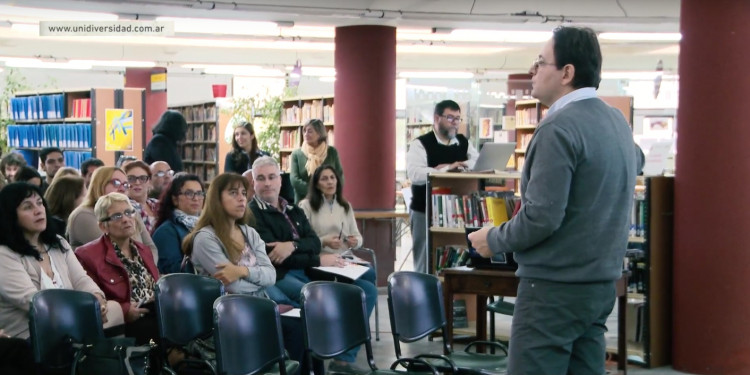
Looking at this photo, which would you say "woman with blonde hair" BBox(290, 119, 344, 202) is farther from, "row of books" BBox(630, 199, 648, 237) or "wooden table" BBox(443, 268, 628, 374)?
"wooden table" BBox(443, 268, 628, 374)

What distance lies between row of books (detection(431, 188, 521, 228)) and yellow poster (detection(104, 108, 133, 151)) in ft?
26.4

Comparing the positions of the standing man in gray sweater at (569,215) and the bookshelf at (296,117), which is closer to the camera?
the standing man in gray sweater at (569,215)

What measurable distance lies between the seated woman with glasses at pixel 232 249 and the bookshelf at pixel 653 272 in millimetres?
2537

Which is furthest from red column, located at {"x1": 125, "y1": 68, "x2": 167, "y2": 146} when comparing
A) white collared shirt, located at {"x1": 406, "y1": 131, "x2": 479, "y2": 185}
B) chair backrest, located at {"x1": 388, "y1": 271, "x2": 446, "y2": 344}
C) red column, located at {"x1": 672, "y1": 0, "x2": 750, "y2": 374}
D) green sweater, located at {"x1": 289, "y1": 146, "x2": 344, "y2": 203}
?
chair backrest, located at {"x1": 388, "y1": 271, "x2": 446, "y2": 344}

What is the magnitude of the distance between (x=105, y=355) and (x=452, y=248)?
360 cm

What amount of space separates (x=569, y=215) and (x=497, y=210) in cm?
405

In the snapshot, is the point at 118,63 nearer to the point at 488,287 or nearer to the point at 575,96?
the point at 488,287

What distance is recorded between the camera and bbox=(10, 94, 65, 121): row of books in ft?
49.5

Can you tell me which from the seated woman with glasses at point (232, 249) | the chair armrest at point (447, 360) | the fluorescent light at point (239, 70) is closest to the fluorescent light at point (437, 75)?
the fluorescent light at point (239, 70)

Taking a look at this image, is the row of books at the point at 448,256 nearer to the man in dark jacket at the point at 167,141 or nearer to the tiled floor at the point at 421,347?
the tiled floor at the point at 421,347

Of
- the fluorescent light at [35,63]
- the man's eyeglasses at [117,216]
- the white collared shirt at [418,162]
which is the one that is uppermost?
the fluorescent light at [35,63]

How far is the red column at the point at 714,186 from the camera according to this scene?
621cm

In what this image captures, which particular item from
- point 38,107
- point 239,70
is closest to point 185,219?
point 38,107

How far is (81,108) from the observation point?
1468 cm
